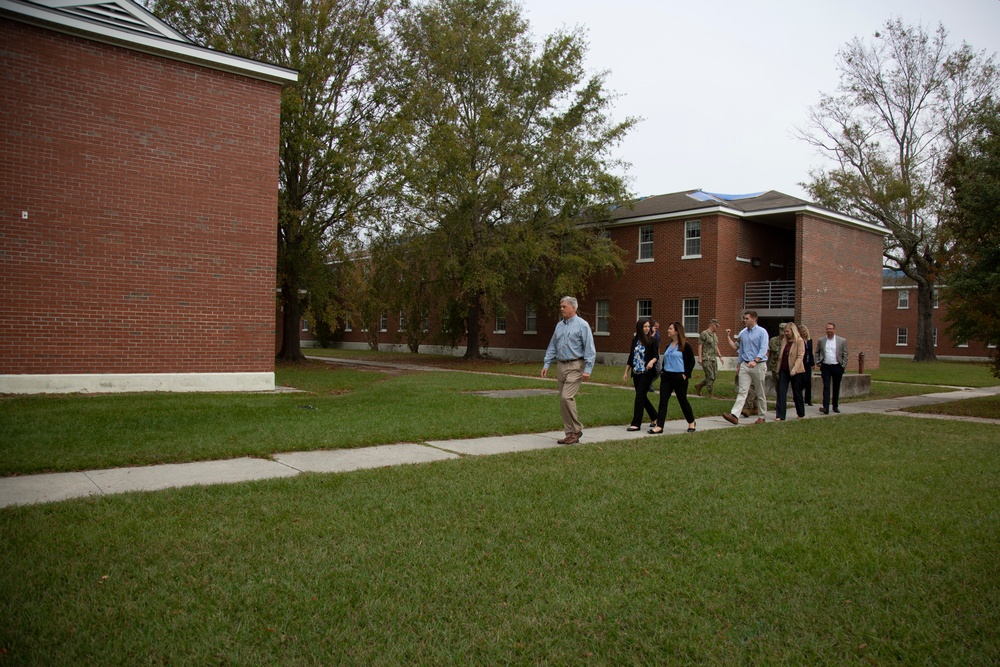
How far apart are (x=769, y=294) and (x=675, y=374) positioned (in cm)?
2214

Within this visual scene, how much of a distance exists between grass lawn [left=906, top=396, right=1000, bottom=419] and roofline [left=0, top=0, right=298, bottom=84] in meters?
15.9

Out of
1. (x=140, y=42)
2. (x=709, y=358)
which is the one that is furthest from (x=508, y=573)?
(x=140, y=42)

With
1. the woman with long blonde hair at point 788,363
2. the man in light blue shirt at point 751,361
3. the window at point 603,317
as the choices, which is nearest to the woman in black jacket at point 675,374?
the man in light blue shirt at point 751,361

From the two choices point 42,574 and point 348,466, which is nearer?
point 42,574

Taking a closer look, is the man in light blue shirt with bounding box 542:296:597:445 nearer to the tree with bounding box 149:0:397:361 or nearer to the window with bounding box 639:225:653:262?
the tree with bounding box 149:0:397:361

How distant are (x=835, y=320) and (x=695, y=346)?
679 centimetres

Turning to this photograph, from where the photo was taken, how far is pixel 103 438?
27.1ft

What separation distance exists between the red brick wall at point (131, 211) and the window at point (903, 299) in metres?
56.1

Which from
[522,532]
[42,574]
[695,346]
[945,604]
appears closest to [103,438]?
[42,574]

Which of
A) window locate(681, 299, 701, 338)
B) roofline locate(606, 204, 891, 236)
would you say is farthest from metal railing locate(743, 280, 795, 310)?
roofline locate(606, 204, 891, 236)

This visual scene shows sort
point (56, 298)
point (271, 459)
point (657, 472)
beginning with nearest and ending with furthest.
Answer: point (657, 472)
point (271, 459)
point (56, 298)

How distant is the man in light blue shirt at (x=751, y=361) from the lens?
11.6 m

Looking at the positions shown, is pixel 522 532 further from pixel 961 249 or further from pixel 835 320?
pixel 835 320

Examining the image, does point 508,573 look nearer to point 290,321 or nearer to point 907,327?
A: point 290,321
